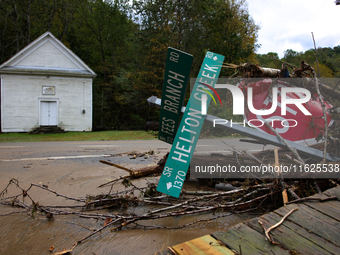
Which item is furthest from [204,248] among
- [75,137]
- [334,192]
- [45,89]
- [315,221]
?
[45,89]

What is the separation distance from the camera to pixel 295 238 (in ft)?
6.54

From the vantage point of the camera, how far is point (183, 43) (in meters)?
24.6

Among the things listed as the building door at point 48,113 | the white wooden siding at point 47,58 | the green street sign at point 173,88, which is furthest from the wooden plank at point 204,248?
the white wooden siding at point 47,58

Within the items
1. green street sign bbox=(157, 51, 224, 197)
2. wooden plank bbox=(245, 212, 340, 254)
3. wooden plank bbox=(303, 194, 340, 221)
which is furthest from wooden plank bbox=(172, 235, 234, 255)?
green street sign bbox=(157, 51, 224, 197)

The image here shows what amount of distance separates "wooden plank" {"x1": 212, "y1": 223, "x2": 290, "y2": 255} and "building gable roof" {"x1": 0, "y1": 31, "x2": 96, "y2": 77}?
73.0ft

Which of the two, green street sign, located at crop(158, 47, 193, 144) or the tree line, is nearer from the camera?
green street sign, located at crop(158, 47, 193, 144)

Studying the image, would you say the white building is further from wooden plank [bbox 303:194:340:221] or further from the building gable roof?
wooden plank [bbox 303:194:340:221]

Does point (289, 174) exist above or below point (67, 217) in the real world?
above

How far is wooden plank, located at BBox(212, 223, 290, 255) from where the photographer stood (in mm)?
1850

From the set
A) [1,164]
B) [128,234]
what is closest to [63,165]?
[1,164]

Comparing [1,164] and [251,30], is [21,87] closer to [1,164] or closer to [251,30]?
[1,164]

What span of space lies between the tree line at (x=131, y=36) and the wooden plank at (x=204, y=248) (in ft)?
64.5

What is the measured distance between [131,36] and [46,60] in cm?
951

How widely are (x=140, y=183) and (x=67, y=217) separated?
5.51 ft
